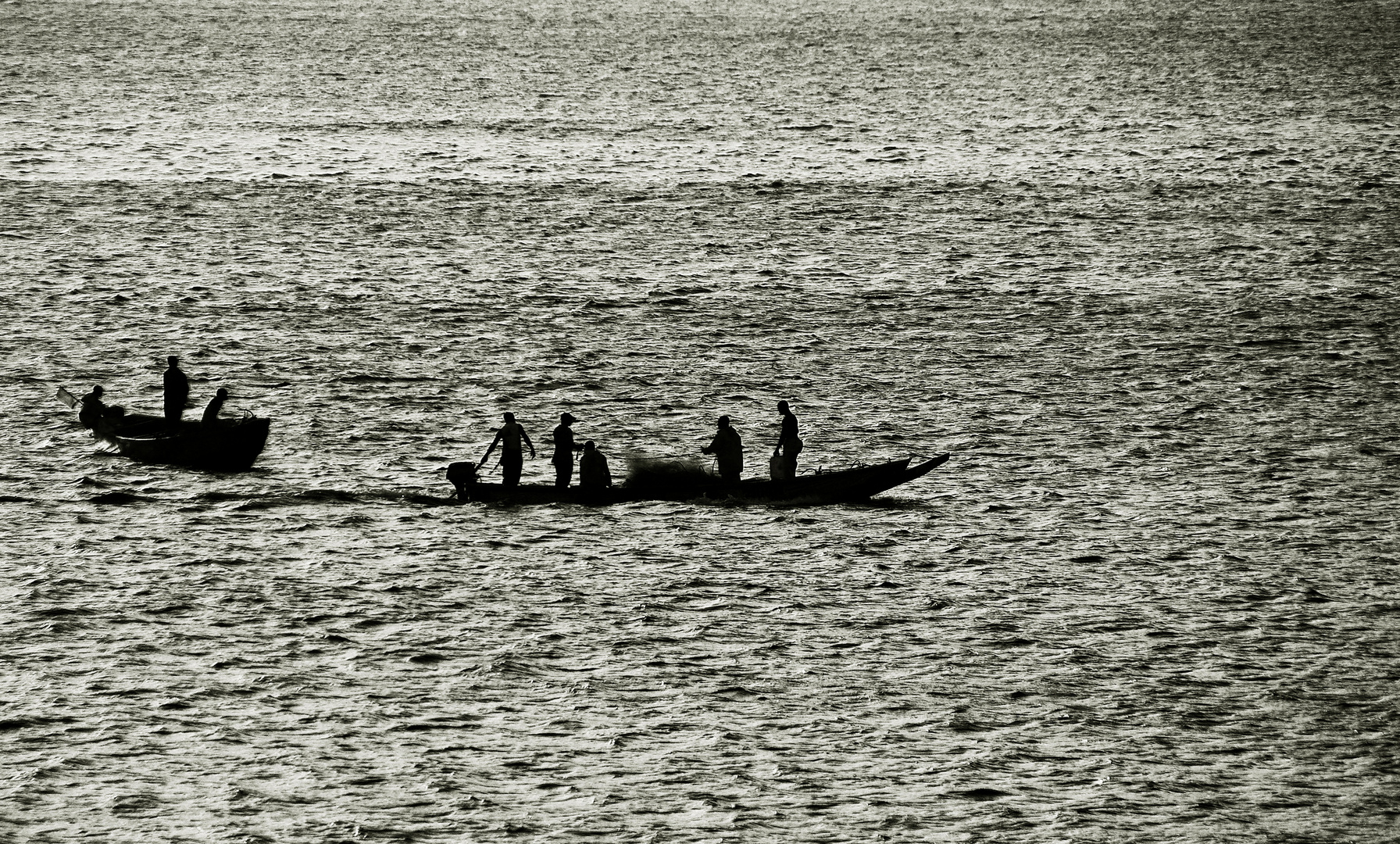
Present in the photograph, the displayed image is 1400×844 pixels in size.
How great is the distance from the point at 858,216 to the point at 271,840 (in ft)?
99.6

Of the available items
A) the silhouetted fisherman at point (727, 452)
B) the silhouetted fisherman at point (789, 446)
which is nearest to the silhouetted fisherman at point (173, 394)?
A: the silhouetted fisherman at point (727, 452)

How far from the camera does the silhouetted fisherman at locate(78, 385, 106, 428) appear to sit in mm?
25000

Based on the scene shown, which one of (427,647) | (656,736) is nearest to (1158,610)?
(656,736)

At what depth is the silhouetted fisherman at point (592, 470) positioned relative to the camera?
2272 centimetres

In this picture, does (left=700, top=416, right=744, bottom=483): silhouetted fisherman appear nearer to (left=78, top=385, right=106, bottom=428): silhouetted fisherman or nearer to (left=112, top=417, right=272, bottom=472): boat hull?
(left=112, top=417, right=272, bottom=472): boat hull

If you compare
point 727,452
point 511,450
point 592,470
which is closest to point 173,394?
point 511,450

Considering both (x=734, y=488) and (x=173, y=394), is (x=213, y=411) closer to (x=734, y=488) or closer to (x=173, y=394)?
(x=173, y=394)

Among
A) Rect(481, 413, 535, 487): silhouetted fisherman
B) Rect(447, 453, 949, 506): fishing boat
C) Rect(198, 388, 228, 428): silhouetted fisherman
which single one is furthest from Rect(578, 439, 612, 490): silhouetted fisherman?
Rect(198, 388, 228, 428): silhouetted fisherman

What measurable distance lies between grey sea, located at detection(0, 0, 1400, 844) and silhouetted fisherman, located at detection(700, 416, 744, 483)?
69 centimetres

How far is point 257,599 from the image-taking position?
2008 centimetres

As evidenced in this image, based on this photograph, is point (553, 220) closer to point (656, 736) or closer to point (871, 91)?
point (871, 91)

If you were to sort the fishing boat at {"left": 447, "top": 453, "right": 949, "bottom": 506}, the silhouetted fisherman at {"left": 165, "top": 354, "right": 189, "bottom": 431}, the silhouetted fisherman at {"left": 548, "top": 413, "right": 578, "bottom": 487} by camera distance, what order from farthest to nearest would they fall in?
the silhouetted fisherman at {"left": 165, "top": 354, "right": 189, "bottom": 431} → the silhouetted fisherman at {"left": 548, "top": 413, "right": 578, "bottom": 487} → the fishing boat at {"left": 447, "top": 453, "right": 949, "bottom": 506}

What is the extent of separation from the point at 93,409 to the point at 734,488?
31.0ft

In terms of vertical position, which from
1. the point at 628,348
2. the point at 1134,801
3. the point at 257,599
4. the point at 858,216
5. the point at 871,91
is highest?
the point at 871,91
